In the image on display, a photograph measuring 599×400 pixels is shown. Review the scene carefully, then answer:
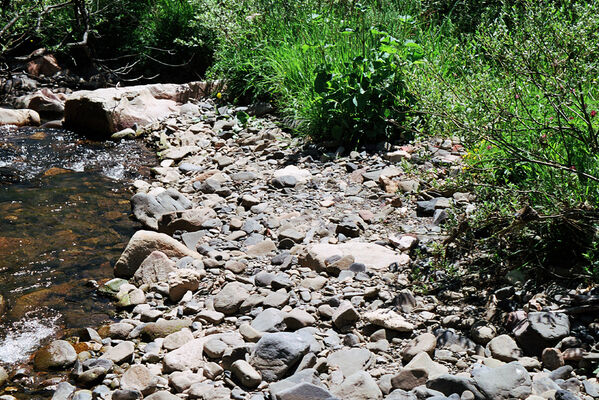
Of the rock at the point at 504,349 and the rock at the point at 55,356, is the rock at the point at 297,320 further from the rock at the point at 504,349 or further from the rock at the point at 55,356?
the rock at the point at 55,356

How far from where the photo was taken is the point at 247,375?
9.47ft

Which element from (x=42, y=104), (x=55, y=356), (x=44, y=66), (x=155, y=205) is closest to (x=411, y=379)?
(x=55, y=356)

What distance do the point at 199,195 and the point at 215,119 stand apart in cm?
216

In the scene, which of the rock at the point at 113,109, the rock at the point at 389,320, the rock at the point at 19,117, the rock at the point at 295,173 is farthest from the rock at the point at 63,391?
the rock at the point at 19,117

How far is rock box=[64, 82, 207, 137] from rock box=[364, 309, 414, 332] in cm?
562

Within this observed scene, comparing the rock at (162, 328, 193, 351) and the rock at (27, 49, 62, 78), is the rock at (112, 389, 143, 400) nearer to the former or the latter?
the rock at (162, 328, 193, 351)

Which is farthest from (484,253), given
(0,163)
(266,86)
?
(0,163)

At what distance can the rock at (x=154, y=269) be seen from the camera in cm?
421

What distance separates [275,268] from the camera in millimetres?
4098

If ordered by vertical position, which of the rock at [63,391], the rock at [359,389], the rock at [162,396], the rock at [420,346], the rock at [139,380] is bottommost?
the rock at [63,391]

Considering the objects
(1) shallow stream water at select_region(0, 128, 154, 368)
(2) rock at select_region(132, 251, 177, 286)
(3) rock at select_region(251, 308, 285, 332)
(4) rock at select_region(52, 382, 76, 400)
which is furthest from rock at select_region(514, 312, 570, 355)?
(1) shallow stream water at select_region(0, 128, 154, 368)

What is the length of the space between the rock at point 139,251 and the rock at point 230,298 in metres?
0.75

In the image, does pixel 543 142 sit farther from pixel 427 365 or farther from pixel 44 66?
pixel 44 66

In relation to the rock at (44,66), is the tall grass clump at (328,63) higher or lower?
higher
